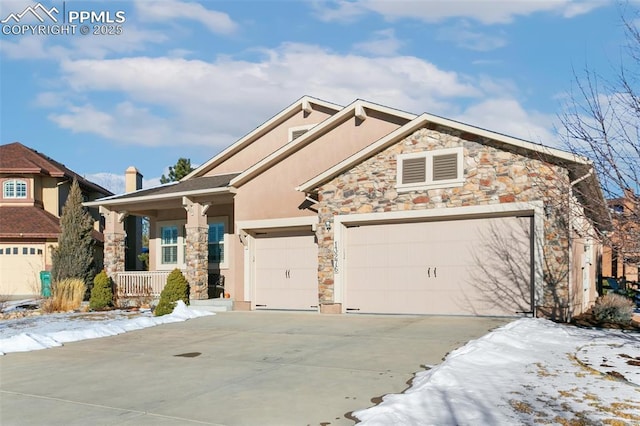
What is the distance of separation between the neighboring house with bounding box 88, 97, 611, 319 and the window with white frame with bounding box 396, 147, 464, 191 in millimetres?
26

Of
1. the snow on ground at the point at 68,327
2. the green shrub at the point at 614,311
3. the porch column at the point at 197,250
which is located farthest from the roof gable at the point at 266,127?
the green shrub at the point at 614,311

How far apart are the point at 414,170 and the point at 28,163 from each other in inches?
828

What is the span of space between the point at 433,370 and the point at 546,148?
646 cm

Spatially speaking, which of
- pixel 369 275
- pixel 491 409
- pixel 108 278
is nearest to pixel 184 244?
pixel 108 278

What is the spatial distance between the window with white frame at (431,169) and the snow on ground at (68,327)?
6545mm

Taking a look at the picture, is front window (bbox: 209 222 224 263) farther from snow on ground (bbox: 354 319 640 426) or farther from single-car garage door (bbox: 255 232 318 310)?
snow on ground (bbox: 354 319 640 426)

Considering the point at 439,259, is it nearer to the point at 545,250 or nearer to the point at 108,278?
the point at 545,250

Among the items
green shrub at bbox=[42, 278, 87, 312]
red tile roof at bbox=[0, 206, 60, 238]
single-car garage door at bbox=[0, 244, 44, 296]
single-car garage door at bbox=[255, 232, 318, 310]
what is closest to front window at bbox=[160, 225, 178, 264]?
green shrub at bbox=[42, 278, 87, 312]

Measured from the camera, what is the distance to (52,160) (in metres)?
30.9

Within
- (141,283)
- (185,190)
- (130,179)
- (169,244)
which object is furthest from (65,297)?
(130,179)

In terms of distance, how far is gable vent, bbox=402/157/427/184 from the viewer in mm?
13876

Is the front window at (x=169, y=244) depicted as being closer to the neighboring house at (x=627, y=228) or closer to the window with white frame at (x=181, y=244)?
the window with white frame at (x=181, y=244)

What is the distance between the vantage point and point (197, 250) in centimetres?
1788

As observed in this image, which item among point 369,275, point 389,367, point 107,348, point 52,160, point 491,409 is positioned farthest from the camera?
point 52,160
